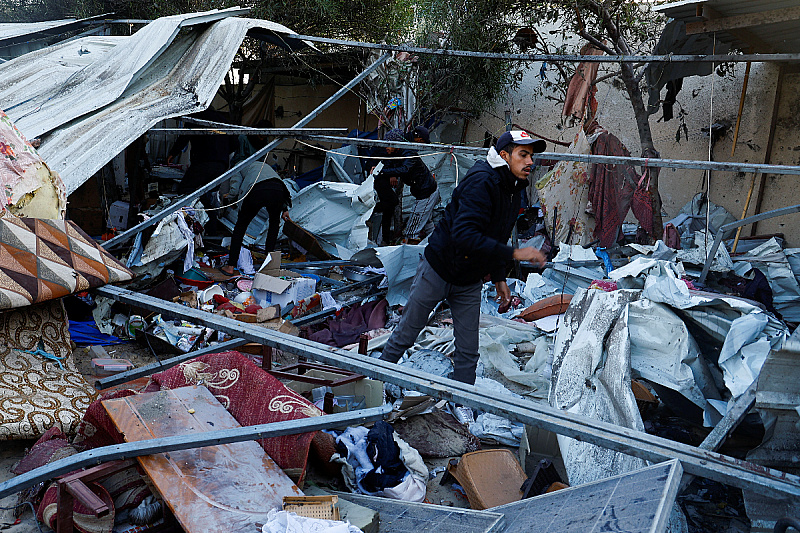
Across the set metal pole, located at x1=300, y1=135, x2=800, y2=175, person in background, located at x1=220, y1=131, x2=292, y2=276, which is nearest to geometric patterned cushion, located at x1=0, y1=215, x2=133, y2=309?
metal pole, located at x1=300, y1=135, x2=800, y2=175

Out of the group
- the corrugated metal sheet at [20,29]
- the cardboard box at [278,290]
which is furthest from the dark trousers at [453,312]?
the corrugated metal sheet at [20,29]

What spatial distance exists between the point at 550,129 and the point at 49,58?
7.35 m

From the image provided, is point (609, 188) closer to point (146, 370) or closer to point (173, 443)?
point (146, 370)

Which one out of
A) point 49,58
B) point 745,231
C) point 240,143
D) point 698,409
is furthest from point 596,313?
point 240,143

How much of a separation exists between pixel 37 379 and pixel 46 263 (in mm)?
578

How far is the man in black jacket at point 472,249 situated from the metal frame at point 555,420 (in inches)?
33.8

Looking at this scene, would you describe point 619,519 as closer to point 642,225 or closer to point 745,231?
point 642,225

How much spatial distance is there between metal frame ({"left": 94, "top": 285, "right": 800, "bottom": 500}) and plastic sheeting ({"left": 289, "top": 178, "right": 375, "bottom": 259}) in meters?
4.32

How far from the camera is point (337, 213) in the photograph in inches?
295

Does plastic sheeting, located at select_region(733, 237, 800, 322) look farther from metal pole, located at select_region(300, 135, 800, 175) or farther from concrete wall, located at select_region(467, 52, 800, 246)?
concrete wall, located at select_region(467, 52, 800, 246)

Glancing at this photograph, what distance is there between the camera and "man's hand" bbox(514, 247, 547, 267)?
2.94 metres

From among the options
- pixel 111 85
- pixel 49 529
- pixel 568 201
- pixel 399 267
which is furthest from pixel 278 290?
pixel 49 529

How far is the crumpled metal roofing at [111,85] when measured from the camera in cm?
395

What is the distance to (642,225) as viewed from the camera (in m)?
7.03
